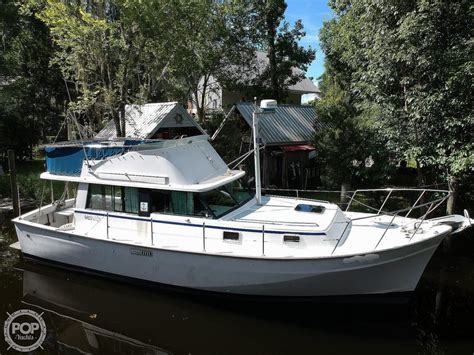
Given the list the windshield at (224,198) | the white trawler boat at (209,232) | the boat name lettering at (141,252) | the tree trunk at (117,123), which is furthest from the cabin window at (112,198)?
the tree trunk at (117,123)

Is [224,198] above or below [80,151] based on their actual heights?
below

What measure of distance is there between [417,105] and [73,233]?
367 inches

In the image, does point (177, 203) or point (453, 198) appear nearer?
point (177, 203)

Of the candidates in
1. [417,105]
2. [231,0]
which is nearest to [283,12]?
[231,0]

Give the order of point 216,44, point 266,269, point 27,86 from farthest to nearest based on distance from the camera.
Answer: point 27,86 → point 216,44 → point 266,269

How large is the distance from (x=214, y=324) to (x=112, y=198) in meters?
3.97

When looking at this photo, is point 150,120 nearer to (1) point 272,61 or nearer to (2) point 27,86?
(1) point 272,61

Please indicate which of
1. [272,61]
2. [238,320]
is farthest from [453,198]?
[272,61]

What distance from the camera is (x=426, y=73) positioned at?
409 inches

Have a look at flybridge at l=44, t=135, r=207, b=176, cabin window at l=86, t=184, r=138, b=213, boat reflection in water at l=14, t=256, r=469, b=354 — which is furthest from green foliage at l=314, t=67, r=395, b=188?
cabin window at l=86, t=184, r=138, b=213

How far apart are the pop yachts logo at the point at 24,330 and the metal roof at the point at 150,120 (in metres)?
11.2

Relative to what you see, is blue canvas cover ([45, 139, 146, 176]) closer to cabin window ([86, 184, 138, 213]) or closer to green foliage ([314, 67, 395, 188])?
cabin window ([86, 184, 138, 213])

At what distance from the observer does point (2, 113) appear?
2344 cm

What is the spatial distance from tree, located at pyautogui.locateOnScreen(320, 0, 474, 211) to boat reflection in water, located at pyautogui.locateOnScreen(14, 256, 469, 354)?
4.02 metres
